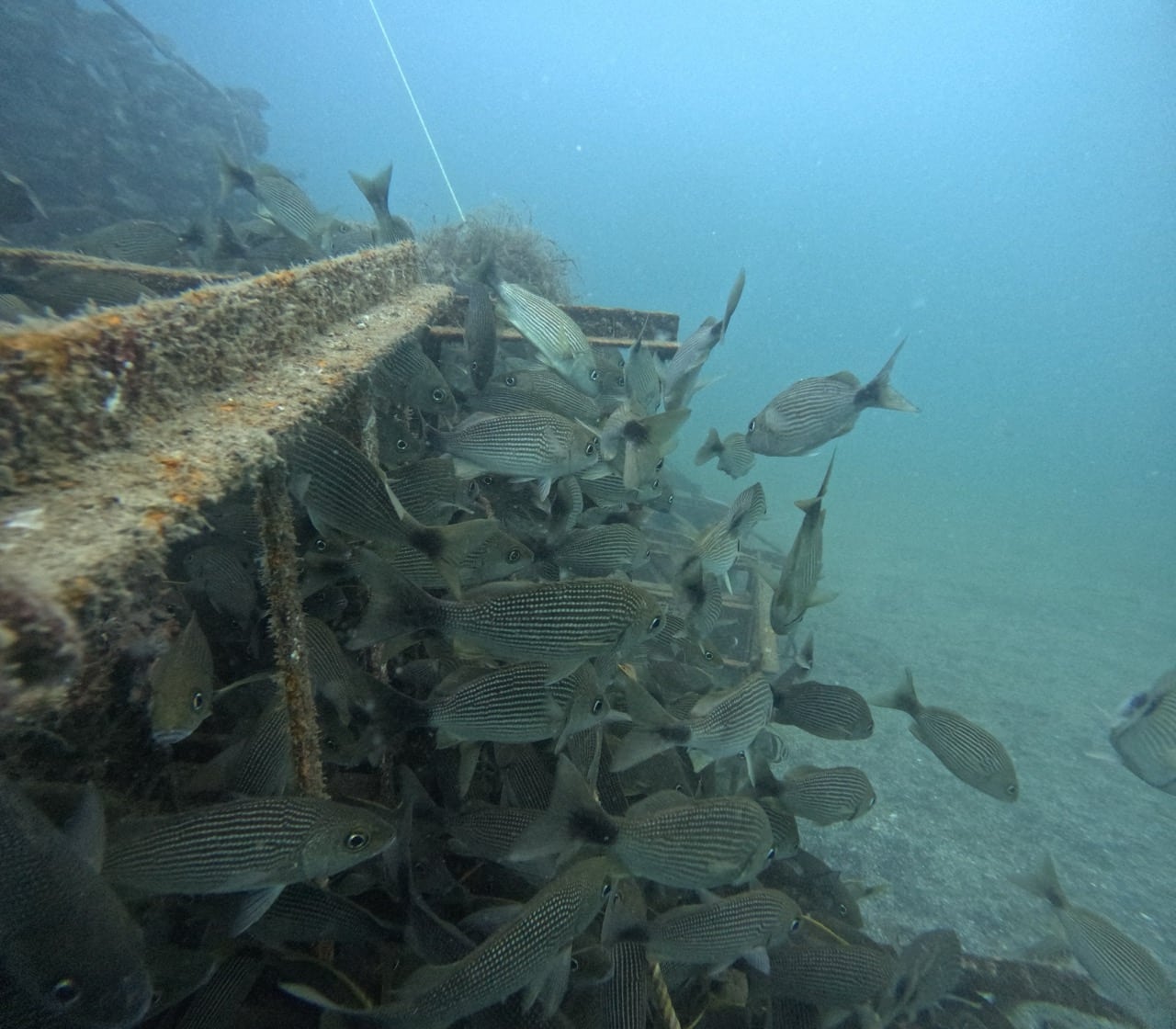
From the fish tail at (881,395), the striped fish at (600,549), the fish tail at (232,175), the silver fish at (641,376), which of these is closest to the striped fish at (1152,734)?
the fish tail at (881,395)

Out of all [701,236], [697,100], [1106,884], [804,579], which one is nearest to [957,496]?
[1106,884]

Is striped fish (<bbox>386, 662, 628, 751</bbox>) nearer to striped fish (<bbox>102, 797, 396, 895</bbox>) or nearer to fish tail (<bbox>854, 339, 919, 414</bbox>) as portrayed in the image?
striped fish (<bbox>102, 797, 396, 895</bbox>)

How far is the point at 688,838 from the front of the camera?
2307 mm

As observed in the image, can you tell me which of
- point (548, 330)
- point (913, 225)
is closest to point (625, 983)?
point (548, 330)

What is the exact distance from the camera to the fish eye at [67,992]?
136cm

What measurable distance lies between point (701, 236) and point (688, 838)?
181160 mm

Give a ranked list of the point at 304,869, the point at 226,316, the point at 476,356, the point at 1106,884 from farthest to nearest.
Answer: the point at 1106,884 < the point at 476,356 < the point at 226,316 < the point at 304,869

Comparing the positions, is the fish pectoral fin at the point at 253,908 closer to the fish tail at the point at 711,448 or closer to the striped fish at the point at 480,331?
the striped fish at the point at 480,331

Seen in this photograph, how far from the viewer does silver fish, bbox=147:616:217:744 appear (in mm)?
2002

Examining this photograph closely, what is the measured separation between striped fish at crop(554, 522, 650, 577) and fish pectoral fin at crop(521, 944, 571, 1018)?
1883mm

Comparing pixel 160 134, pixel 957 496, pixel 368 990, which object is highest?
pixel 160 134

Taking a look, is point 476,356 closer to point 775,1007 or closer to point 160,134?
point 775,1007

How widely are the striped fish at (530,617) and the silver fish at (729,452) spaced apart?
2.29 metres

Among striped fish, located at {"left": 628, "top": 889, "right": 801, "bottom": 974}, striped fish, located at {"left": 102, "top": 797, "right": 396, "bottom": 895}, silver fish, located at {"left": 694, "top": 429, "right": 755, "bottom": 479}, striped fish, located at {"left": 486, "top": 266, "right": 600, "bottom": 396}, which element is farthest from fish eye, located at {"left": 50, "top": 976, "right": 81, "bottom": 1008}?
silver fish, located at {"left": 694, "top": 429, "right": 755, "bottom": 479}
